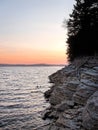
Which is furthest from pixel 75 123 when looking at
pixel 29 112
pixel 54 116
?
pixel 29 112

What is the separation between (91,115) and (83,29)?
1479 inches

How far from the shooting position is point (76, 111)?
72.8ft

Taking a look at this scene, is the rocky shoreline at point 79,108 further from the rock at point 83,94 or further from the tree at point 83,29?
the tree at point 83,29

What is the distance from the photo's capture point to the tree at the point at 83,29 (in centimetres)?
5146

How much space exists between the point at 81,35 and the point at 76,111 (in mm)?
32851

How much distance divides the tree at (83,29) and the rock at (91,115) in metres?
32.3

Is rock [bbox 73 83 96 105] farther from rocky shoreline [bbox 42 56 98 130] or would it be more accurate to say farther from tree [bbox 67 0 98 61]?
tree [bbox 67 0 98 61]

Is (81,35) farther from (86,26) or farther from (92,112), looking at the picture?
(92,112)

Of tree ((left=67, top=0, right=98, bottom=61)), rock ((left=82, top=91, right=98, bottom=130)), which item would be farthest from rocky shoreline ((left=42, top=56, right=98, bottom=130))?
tree ((left=67, top=0, right=98, bottom=61))

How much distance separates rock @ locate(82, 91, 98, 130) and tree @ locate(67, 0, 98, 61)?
32280 millimetres

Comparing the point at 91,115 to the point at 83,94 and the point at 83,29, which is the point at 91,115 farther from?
the point at 83,29

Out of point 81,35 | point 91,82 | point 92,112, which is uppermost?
point 81,35

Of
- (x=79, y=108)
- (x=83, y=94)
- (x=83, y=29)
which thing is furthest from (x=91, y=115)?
(x=83, y=29)

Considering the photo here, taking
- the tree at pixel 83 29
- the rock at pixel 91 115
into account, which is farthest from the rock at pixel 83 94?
the tree at pixel 83 29
